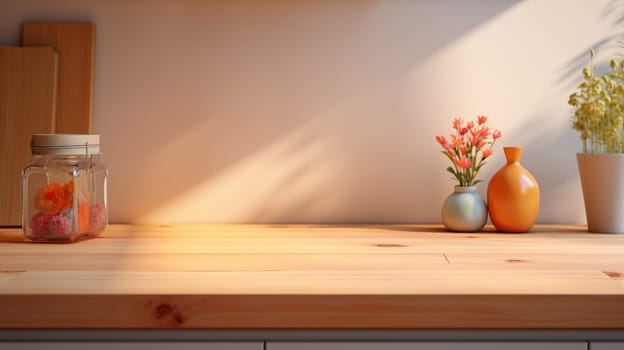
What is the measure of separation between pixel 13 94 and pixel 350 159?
0.83 m

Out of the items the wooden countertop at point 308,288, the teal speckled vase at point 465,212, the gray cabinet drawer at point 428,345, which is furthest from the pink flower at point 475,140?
the gray cabinet drawer at point 428,345

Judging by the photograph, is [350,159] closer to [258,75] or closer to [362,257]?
[258,75]

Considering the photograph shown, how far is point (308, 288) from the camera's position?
0.91 m

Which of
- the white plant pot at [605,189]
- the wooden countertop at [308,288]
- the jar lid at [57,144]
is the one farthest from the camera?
the white plant pot at [605,189]

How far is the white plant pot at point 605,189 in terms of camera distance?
57.9 inches

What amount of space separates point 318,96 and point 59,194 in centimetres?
68

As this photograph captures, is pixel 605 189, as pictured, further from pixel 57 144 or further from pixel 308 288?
pixel 57 144

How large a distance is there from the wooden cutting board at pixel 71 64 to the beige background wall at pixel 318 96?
33 millimetres

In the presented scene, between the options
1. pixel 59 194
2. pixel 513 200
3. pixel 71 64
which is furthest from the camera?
pixel 71 64

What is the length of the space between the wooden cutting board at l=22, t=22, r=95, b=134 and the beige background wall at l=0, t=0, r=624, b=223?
33 mm

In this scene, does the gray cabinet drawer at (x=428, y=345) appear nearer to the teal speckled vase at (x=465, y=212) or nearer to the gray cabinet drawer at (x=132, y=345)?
the gray cabinet drawer at (x=132, y=345)

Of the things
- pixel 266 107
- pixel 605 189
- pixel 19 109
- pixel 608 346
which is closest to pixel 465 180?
pixel 605 189

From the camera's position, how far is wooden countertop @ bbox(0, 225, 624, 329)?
0.88 metres

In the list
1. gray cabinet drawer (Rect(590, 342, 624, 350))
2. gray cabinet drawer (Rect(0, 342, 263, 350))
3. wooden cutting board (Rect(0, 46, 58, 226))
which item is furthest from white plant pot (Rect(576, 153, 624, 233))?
wooden cutting board (Rect(0, 46, 58, 226))
